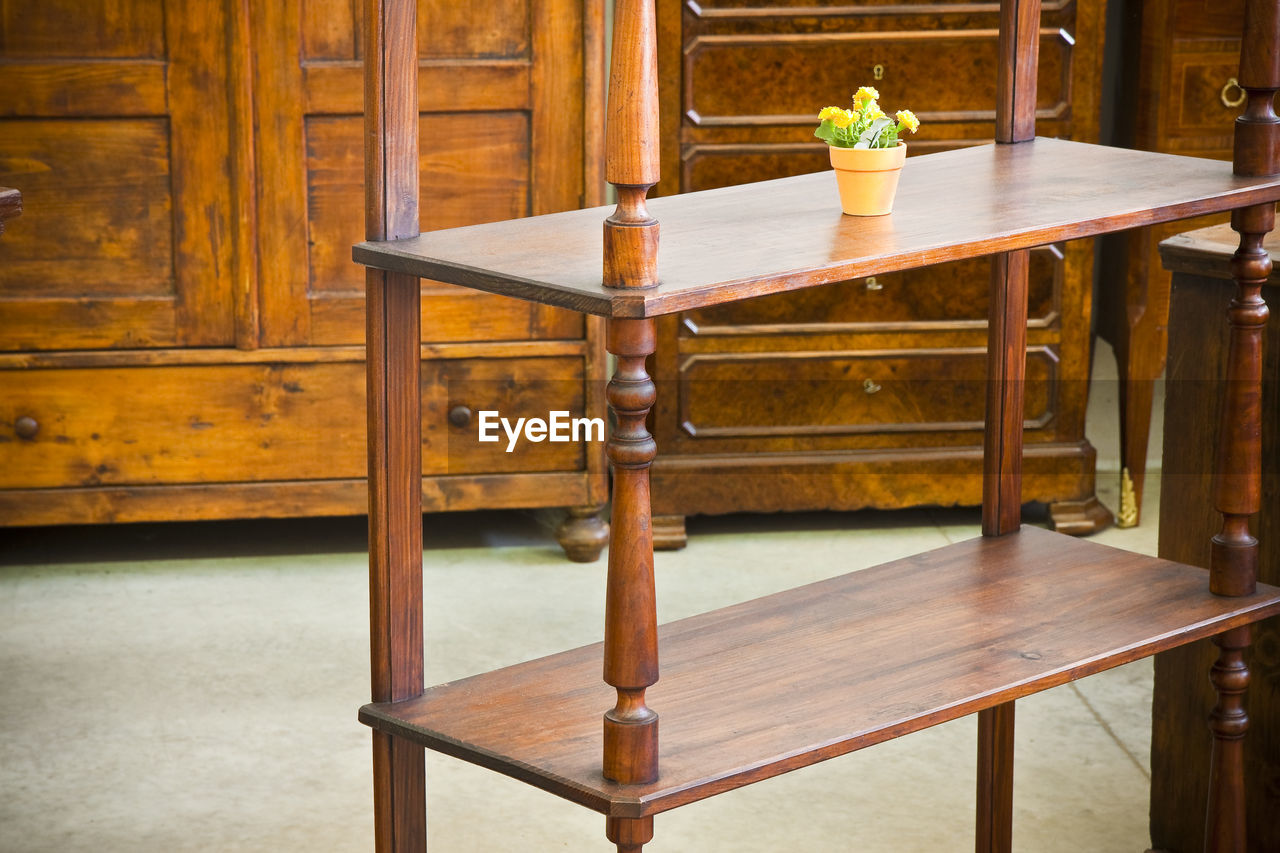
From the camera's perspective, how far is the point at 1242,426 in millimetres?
2064

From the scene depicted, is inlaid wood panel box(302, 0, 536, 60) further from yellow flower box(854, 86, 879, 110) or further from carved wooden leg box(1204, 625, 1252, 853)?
carved wooden leg box(1204, 625, 1252, 853)

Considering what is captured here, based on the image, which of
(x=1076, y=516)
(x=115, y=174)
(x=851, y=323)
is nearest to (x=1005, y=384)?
(x=851, y=323)

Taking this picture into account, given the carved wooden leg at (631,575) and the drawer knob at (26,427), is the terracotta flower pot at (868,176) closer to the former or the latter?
the carved wooden leg at (631,575)

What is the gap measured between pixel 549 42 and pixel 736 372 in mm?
821

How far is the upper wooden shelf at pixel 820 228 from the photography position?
4.79ft

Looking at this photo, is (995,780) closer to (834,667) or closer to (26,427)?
(834,667)

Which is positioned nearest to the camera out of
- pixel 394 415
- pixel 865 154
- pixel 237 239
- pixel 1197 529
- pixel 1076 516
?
pixel 394 415

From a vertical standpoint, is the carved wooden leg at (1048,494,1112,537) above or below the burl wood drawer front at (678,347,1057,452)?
below

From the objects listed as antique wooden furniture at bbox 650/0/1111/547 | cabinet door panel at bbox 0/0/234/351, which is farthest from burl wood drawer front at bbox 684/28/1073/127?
cabinet door panel at bbox 0/0/234/351

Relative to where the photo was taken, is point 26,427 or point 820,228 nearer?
point 820,228

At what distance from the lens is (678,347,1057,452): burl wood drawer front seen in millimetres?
3805

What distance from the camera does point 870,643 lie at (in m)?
1.88

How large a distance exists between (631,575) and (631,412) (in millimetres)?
151

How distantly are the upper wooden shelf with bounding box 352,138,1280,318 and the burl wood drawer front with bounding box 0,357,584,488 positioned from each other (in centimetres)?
171
